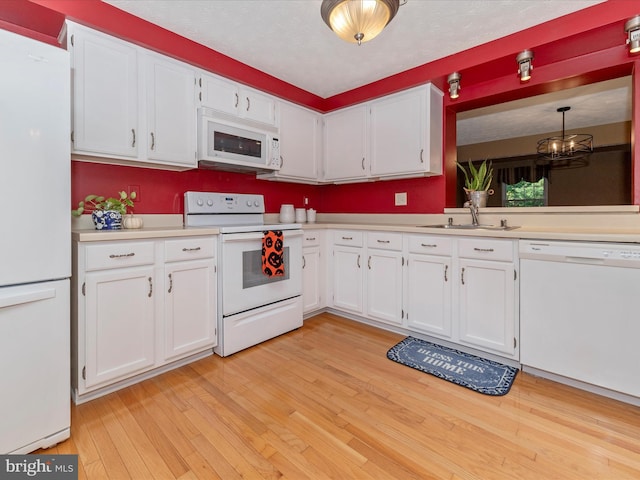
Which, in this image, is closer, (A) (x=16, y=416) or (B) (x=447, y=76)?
(A) (x=16, y=416)

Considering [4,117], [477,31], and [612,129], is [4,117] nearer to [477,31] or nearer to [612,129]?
[477,31]

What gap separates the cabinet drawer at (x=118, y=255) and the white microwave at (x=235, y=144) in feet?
2.97

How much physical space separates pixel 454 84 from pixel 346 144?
116 cm

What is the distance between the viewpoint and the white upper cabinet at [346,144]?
127 inches

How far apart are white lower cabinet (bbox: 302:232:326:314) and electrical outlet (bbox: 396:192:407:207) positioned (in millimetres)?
903

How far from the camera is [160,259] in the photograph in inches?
76.8

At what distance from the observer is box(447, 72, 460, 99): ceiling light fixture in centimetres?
262

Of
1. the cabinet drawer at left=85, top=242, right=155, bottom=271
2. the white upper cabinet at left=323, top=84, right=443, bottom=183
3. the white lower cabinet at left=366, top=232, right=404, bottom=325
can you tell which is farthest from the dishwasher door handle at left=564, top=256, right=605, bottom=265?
the cabinet drawer at left=85, top=242, right=155, bottom=271

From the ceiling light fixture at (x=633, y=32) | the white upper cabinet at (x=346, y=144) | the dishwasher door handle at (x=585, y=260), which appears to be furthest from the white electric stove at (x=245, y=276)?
the ceiling light fixture at (x=633, y=32)

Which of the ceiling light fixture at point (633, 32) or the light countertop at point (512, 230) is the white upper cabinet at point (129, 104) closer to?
the light countertop at point (512, 230)

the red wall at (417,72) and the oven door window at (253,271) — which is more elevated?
the red wall at (417,72)

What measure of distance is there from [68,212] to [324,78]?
2.49 meters

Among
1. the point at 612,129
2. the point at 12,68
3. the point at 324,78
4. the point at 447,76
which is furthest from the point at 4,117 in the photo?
the point at 612,129

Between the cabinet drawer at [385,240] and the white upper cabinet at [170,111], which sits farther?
the cabinet drawer at [385,240]
